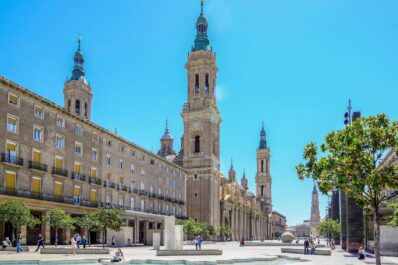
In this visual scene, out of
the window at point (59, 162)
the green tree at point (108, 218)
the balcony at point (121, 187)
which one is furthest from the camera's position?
the balcony at point (121, 187)

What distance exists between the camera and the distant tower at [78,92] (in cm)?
9044

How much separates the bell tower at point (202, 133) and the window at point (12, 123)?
5452 cm

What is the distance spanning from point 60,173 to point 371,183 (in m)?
35.0

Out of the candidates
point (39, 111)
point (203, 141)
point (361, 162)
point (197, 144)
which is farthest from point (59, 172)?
point (197, 144)

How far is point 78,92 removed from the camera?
9044cm

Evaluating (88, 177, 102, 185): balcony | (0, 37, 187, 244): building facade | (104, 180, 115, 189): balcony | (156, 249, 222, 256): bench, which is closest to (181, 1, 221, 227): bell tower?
(0, 37, 187, 244): building facade

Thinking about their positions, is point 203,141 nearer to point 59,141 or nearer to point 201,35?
point 201,35

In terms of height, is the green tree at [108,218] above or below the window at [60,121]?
below

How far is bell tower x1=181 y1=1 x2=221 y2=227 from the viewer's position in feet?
310

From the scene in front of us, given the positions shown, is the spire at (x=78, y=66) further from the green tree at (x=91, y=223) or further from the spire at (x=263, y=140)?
the spire at (x=263, y=140)

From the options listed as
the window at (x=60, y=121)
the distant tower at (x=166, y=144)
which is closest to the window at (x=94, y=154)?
the window at (x=60, y=121)

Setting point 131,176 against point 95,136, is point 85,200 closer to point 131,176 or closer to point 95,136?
point 95,136

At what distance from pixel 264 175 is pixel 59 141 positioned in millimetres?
122012

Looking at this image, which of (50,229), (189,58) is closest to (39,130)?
(50,229)
